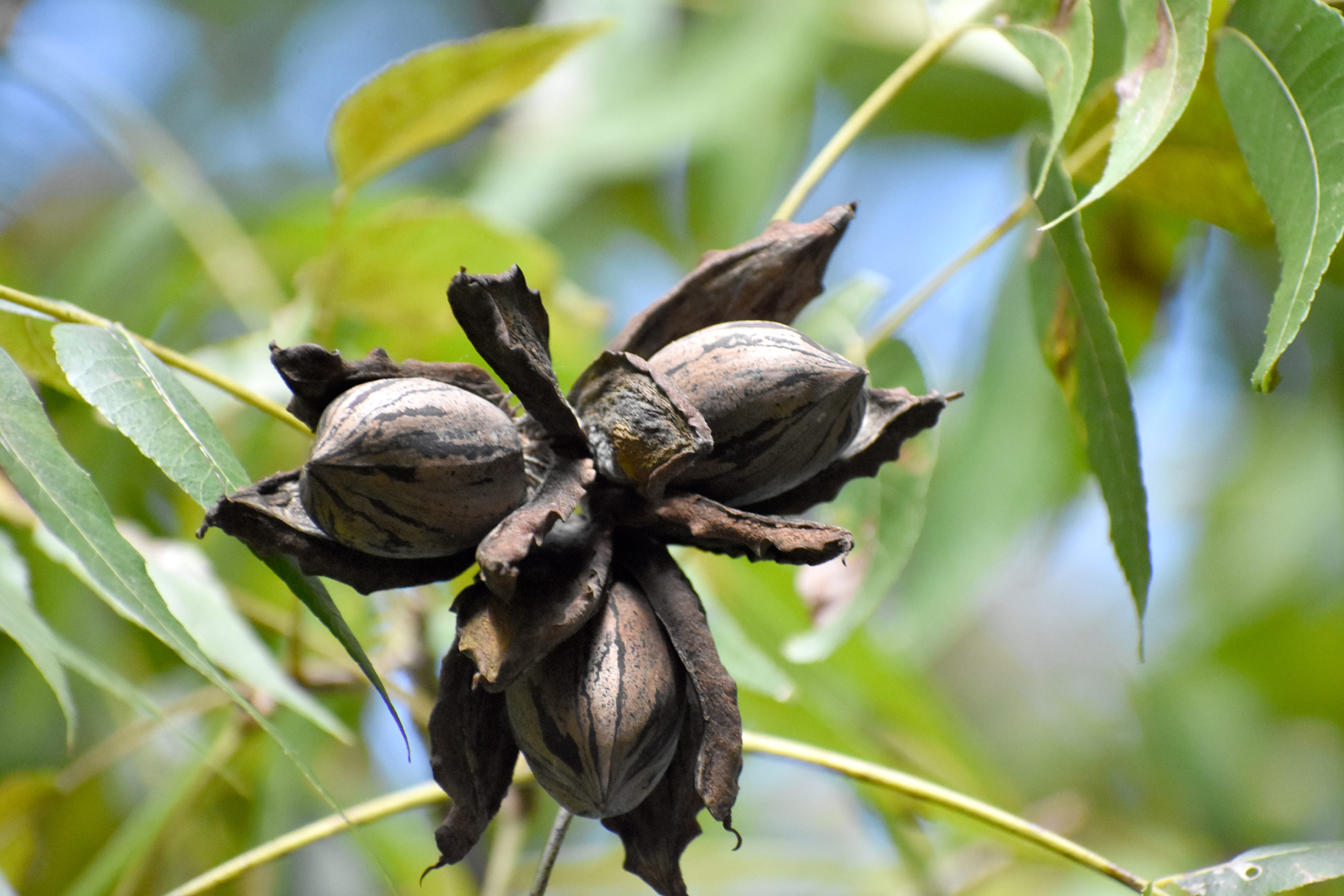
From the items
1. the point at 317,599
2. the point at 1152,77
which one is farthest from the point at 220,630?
the point at 1152,77

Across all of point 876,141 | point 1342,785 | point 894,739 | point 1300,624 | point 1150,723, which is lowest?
point 1342,785

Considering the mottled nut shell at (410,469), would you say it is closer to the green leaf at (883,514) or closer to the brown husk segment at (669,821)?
the brown husk segment at (669,821)

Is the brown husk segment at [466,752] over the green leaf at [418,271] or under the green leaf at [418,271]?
under

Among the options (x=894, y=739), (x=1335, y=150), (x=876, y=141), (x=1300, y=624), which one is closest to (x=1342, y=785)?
(x=1300, y=624)

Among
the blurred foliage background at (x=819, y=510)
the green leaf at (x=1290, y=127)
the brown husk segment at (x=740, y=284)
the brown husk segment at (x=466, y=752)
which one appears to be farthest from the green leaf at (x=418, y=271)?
the green leaf at (x=1290, y=127)

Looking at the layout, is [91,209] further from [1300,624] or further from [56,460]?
[1300,624]

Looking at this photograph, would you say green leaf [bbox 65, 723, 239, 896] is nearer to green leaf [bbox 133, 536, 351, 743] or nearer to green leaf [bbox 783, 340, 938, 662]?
green leaf [bbox 133, 536, 351, 743]
